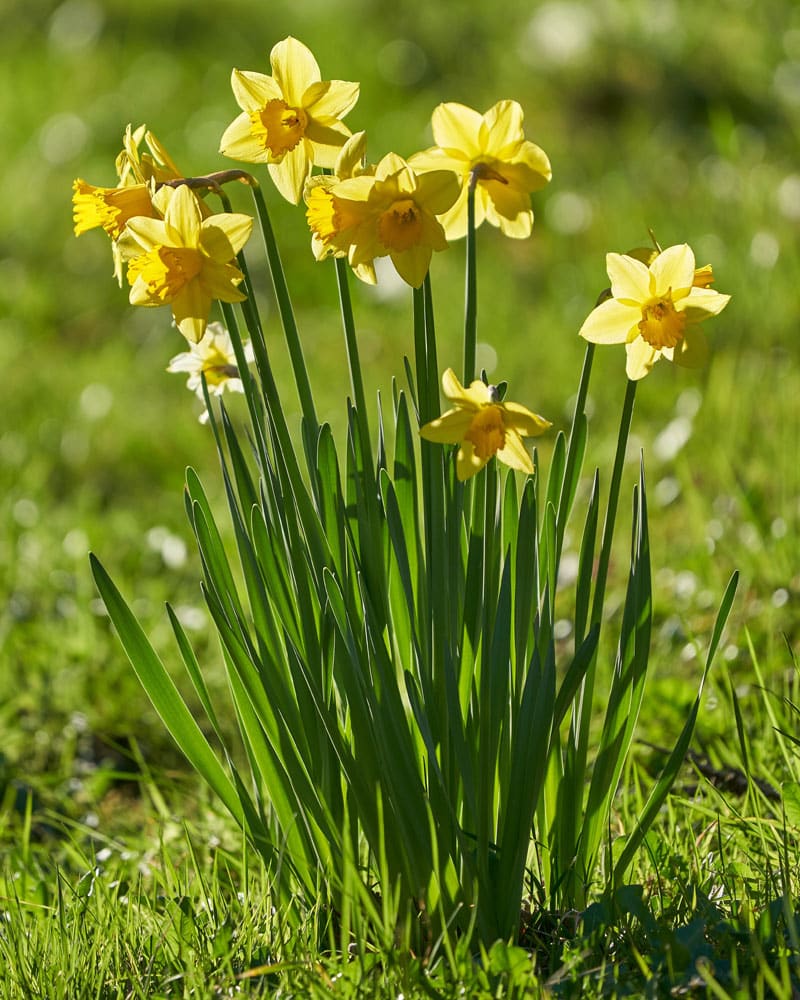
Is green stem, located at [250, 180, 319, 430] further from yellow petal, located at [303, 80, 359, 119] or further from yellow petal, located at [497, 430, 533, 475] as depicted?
yellow petal, located at [497, 430, 533, 475]

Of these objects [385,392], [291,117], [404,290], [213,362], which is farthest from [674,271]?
[404,290]

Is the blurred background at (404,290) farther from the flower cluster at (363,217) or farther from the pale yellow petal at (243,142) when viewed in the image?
the pale yellow petal at (243,142)

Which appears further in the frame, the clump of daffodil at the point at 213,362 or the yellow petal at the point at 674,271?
the clump of daffodil at the point at 213,362

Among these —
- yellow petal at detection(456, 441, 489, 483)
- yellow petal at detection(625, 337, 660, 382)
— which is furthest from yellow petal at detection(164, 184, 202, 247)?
yellow petal at detection(625, 337, 660, 382)

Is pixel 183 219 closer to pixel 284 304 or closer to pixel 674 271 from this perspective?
pixel 284 304

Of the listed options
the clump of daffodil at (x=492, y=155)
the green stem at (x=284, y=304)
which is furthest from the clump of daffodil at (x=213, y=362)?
the clump of daffodil at (x=492, y=155)
